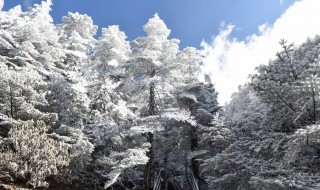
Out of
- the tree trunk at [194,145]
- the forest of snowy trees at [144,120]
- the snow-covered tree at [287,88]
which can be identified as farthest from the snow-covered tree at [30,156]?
the tree trunk at [194,145]

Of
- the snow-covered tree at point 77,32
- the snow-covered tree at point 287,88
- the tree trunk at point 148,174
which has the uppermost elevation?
the snow-covered tree at point 77,32

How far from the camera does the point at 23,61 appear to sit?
1836 cm

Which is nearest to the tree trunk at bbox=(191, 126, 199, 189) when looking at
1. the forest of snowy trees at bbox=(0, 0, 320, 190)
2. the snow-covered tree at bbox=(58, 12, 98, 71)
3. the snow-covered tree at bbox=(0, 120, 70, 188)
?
the forest of snowy trees at bbox=(0, 0, 320, 190)

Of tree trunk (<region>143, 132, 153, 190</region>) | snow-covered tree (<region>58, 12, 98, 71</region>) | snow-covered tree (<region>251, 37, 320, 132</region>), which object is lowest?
tree trunk (<region>143, 132, 153, 190</region>)

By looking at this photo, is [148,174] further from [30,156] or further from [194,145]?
[30,156]

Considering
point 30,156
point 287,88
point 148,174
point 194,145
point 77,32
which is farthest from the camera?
point 77,32

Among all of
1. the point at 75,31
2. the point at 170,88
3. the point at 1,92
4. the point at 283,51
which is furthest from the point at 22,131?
the point at 75,31

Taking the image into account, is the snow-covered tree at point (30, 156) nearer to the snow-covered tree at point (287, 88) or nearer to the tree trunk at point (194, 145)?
the snow-covered tree at point (287, 88)

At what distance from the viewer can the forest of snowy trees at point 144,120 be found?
12969mm

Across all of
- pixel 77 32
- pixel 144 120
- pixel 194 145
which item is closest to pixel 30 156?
pixel 144 120

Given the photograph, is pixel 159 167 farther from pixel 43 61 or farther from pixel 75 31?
pixel 75 31

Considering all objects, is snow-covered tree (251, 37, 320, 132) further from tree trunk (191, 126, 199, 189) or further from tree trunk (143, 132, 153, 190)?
tree trunk (191, 126, 199, 189)

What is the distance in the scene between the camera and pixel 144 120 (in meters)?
16.7

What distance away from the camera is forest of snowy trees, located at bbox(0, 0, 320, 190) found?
13.0 meters
